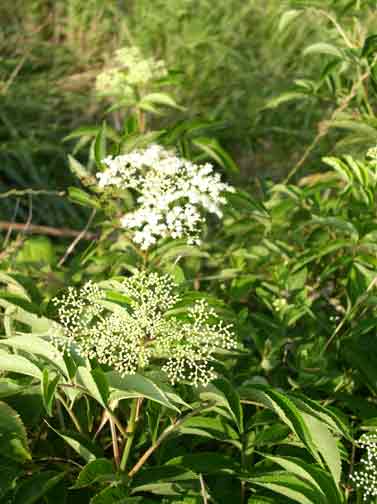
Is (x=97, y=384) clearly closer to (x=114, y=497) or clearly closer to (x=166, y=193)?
(x=114, y=497)

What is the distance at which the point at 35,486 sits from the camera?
1157mm

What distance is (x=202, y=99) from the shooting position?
420 cm

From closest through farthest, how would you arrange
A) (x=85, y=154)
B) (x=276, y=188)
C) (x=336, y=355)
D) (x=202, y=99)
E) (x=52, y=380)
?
1. (x=52, y=380)
2. (x=336, y=355)
3. (x=276, y=188)
4. (x=85, y=154)
5. (x=202, y=99)

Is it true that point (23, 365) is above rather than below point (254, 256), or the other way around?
above

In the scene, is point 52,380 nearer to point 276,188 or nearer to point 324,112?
point 276,188

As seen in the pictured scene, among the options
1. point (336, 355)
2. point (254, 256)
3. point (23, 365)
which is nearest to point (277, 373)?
point (336, 355)

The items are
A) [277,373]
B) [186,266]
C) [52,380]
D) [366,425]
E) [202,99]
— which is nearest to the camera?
[52,380]

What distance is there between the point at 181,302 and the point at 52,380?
0.94 ft

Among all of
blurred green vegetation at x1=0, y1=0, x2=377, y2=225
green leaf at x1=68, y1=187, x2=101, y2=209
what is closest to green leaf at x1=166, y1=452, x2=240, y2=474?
green leaf at x1=68, y1=187, x2=101, y2=209

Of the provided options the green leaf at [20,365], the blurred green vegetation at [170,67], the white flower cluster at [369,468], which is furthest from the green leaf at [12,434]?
the blurred green vegetation at [170,67]

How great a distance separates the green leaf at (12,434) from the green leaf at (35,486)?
0.16ft

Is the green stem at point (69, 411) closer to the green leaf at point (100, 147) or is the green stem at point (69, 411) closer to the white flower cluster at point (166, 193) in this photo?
the white flower cluster at point (166, 193)

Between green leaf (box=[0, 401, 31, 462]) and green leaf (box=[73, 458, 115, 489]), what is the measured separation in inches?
5.9

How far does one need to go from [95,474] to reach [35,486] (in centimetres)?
12
